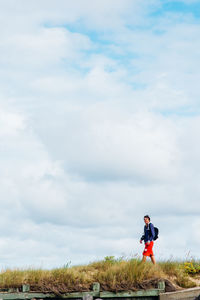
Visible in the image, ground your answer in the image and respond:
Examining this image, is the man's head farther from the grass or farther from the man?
the grass

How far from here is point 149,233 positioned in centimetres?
2078

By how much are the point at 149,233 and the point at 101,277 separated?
272 cm

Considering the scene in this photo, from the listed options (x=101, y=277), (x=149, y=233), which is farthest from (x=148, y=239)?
(x=101, y=277)

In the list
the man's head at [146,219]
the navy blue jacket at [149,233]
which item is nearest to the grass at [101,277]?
the navy blue jacket at [149,233]

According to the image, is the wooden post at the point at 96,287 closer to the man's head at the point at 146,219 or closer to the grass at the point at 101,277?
the grass at the point at 101,277

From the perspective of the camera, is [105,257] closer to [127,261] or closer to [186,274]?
[127,261]

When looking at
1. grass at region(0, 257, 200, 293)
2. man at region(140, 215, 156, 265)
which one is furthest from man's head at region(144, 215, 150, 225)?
grass at region(0, 257, 200, 293)

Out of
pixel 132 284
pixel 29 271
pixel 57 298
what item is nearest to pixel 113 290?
pixel 132 284

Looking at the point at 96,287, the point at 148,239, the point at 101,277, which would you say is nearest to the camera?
the point at 96,287

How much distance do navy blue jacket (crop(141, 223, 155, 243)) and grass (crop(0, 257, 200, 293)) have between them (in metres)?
1.03

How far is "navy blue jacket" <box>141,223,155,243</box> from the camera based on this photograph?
67.9 ft

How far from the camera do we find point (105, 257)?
21.4 meters

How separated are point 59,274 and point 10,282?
185 cm

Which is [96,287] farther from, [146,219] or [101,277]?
[146,219]
